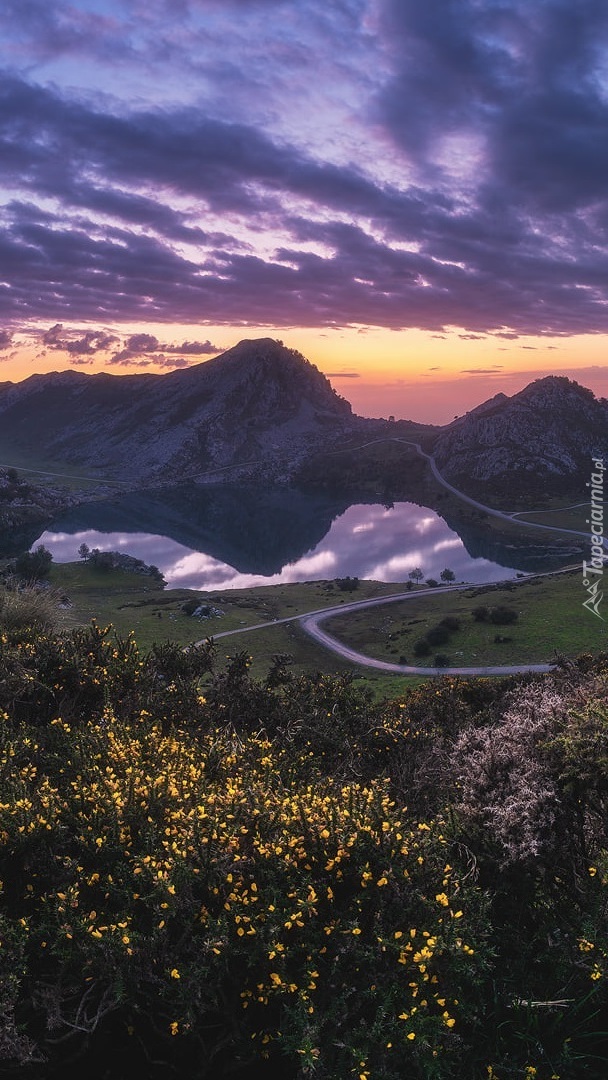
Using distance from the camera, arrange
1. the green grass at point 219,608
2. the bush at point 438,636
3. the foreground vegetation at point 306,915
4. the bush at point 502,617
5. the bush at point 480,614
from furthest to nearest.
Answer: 1. the bush at point 480,614
2. the bush at point 502,617
3. the bush at point 438,636
4. the green grass at point 219,608
5. the foreground vegetation at point 306,915

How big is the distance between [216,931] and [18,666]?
8147 mm

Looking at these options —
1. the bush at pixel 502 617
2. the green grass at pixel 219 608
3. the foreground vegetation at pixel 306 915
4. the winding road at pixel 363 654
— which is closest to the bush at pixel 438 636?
the bush at pixel 502 617

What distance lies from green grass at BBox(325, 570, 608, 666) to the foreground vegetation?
2179 inches

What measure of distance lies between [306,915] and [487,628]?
76604 mm

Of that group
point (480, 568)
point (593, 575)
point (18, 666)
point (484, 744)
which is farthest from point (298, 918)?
point (480, 568)

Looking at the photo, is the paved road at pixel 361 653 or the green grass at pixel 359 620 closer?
the paved road at pixel 361 653

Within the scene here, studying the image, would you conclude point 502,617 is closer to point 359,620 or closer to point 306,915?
point 359,620

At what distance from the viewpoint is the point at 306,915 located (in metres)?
6.70

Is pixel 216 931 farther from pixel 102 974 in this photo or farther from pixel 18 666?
pixel 18 666

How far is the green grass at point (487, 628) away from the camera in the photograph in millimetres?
68438

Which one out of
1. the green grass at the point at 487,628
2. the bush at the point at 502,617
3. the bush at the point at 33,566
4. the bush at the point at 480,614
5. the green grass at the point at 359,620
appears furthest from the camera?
the bush at the point at 33,566

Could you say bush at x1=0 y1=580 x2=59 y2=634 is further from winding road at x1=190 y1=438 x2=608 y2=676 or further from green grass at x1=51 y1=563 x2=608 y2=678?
green grass at x1=51 y1=563 x2=608 y2=678

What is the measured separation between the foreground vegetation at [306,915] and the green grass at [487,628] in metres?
55.3

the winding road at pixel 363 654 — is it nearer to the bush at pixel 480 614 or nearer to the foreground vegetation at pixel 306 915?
the bush at pixel 480 614
